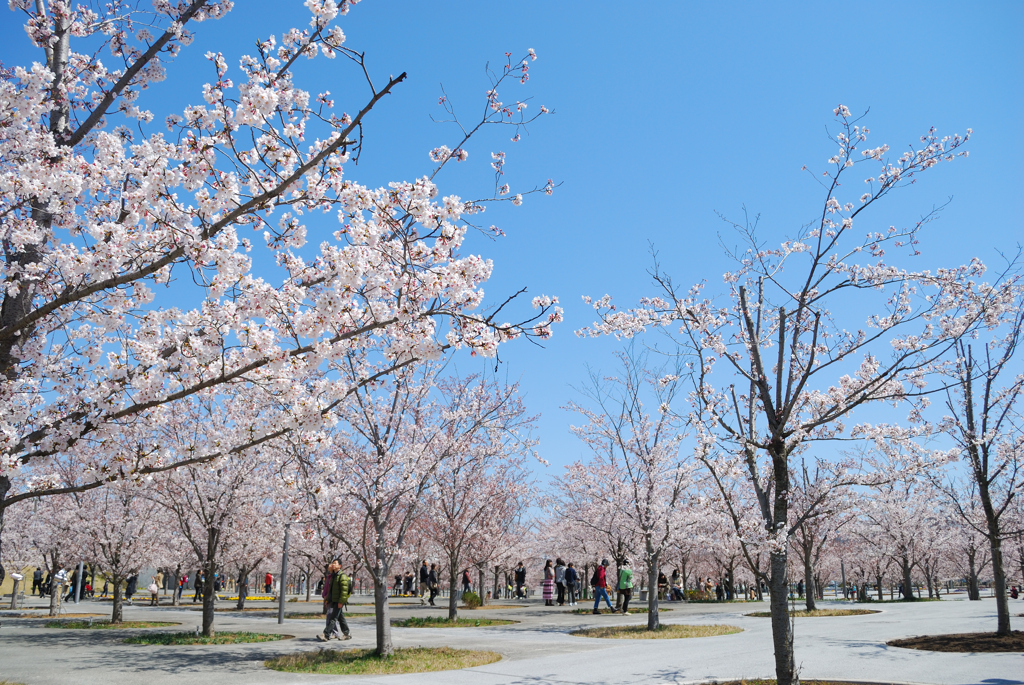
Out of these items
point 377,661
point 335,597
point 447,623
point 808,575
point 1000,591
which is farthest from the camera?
point 808,575

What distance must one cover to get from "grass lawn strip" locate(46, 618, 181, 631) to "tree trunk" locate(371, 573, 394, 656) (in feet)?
32.4

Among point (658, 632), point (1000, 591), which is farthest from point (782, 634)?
point (658, 632)

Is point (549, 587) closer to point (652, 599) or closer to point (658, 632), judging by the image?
point (652, 599)

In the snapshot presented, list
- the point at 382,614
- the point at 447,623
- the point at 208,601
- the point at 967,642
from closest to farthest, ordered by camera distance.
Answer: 1. the point at 967,642
2. the point at 382,614
3. the point at 208,601
4. the point at 447,623

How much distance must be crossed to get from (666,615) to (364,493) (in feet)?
43.3

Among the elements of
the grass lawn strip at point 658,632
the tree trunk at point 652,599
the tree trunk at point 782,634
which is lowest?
the grass lawn strip at point 658,632

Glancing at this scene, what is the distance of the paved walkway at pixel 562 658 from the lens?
8.40 metres

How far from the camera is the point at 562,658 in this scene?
34.4ft

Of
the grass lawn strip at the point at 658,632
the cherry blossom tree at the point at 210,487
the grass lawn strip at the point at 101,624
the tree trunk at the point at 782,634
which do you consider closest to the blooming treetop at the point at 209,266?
the tree trunk at the point at 782,634

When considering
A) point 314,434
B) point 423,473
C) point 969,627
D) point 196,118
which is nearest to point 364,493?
point 423,473

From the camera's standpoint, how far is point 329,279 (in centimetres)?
528

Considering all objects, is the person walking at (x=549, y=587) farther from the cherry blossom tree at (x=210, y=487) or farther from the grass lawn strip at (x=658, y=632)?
the cherry blossom tree at (x=210, y=487)

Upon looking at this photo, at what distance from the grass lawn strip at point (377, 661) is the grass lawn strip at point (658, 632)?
13.2ft

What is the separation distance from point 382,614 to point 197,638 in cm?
570
